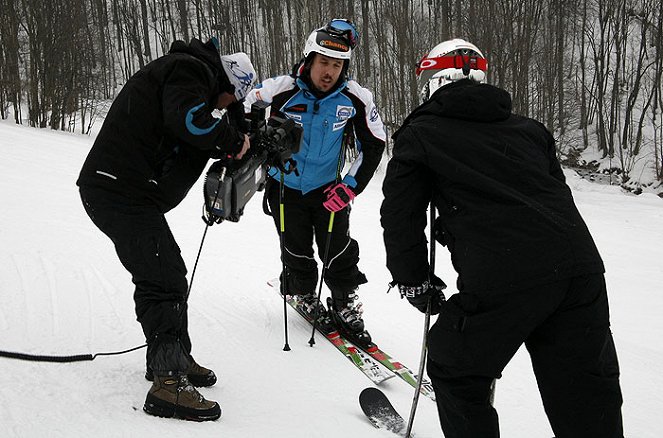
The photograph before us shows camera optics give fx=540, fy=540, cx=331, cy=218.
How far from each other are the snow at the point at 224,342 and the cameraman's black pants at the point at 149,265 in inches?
13.6

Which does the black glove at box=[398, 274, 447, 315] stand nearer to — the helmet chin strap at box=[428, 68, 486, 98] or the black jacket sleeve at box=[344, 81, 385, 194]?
the helmet chin strap at box=[428, 68, 486, 98]

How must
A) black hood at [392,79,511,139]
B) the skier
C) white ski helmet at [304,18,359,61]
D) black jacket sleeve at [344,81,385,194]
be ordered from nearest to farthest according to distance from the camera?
black hood at [392,79,511,139], white ski helmet at [304,18,359,61], the skier, black jacket sleeve at [344,81,385,194]

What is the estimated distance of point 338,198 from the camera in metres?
3.87

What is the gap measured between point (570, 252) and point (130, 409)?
2.20 m

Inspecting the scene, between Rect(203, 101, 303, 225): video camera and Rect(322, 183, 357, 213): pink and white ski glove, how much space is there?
47 centimetres

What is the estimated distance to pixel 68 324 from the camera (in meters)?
3.75

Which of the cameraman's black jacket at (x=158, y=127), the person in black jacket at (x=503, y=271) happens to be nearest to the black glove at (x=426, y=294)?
the person in black jacket at (x=503, y=271)

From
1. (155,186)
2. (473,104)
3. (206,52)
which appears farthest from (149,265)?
(473,104)

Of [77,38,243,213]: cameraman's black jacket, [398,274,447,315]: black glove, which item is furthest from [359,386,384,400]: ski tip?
[77,38,243,213]: cameraman's black jacket

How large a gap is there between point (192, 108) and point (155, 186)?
503mm

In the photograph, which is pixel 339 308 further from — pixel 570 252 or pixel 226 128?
pixel 570 252

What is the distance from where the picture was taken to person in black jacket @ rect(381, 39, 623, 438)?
1.98 meters

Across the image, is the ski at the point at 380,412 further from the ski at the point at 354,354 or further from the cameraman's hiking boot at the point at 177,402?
the cameraman's hiking boot at the point at 177,402

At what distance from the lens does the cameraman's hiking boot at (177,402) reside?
2.65 m
